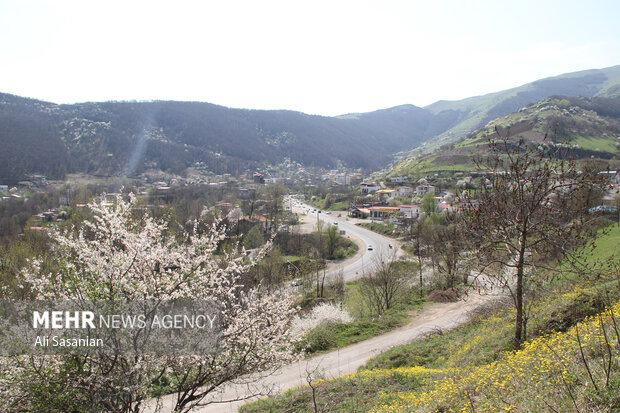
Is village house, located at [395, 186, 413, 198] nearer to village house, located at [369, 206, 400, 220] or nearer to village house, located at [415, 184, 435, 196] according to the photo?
village house, located at [415, 184, 435, 196]

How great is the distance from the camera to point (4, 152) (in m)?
109

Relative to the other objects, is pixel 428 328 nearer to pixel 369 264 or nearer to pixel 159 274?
pixel 159 274

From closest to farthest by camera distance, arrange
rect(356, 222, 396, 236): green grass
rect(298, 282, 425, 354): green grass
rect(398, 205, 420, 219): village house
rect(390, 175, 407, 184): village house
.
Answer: rect(298, 282, 425, 354): green grass, rect(356, 222, 396, 236): green grass, rect(398, 205, 420, 219): village house, rect(390, 175, 407, 184): village house

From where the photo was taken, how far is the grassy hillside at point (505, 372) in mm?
4637

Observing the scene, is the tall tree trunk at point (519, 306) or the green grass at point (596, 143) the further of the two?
the green grass at point (596, 143)

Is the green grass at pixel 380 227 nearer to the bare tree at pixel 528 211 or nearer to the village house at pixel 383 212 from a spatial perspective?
the village house at pixel 383 212

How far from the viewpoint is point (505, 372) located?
6387 mm

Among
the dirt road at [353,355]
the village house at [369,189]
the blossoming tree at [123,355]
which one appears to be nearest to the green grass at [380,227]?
the village house at [369,189]

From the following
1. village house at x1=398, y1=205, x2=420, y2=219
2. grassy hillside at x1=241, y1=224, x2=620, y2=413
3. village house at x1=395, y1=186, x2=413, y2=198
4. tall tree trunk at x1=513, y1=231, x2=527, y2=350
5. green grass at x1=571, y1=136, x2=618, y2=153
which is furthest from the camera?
green grass at x1=571, y1=136, x2=618, y2=153

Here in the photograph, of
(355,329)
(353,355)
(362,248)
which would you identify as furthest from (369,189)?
(353,355)

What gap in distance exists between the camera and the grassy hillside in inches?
183

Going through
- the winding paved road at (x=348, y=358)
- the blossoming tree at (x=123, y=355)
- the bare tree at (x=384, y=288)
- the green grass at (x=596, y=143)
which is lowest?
the bare tree at (x=384, y=288)

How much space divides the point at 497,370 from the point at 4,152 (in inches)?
5802

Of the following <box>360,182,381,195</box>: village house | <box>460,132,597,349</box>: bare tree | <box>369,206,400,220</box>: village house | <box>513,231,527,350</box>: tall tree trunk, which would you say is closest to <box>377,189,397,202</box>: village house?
<box>360,182,381,195</box>: village house
